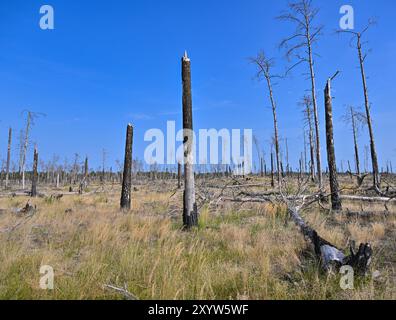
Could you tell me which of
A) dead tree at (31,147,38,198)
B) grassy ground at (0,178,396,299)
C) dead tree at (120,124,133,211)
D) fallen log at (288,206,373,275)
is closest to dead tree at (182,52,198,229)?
grassy ground at (0,178,396,299)

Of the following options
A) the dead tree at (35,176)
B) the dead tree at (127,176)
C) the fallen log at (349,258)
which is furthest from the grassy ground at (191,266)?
the dead tree at (35,176)

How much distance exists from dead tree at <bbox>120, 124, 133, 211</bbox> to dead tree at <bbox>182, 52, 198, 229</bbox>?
4.74 metres

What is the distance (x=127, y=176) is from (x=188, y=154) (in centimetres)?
562

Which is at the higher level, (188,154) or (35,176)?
(35,176)

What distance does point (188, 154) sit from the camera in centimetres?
796

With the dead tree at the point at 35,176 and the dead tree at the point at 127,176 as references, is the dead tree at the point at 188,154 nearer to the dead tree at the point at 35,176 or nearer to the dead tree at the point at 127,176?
the dead tree at the point at 127,176

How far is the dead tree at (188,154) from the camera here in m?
7.74

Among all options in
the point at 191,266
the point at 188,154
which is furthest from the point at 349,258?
the point at 188,154

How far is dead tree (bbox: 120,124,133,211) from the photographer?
1242 cm

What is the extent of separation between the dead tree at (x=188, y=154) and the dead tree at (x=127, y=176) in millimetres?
4742

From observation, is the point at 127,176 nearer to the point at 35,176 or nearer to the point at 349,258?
the point at 349,258
